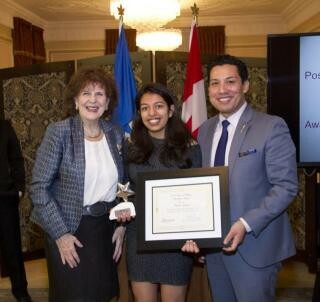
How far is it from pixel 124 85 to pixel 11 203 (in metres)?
1.22

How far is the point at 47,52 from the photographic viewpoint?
862 centimetres

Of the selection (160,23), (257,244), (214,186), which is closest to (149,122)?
(214,186)

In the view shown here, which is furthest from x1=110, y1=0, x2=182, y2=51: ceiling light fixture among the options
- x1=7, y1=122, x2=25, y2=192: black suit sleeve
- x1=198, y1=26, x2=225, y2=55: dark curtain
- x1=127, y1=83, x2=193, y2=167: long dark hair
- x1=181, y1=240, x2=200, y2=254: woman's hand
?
x1=181, y1=240, x2=200, y2=254: woman's hand

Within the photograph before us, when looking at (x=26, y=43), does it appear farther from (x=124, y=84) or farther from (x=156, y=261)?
(x=156, y=261)

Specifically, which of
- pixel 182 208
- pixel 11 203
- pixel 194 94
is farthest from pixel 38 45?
pixel 182 208

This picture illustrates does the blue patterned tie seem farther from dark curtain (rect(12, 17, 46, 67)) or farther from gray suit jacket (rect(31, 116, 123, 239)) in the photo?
dark curtain (rect(12, 17, 46, 67))

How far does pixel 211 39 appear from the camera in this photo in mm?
8180

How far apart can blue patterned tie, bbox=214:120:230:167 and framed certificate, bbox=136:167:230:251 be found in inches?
5.0

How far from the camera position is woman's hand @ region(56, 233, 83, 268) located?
2002mm

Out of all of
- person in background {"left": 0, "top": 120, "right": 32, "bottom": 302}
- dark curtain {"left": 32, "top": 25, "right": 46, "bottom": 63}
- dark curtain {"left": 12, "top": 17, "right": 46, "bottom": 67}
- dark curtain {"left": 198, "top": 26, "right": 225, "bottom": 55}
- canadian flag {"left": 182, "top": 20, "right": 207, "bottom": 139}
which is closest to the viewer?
person in background {"left": 0, "top": 120, "right": 32, "bottom": 302}

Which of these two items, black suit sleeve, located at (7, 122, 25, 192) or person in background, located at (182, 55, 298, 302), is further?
black suit sleeve, located at (7, 122, 25, 192)

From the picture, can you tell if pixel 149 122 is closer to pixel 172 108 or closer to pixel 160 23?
pixel 172 108

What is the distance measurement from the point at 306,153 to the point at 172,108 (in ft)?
2.81

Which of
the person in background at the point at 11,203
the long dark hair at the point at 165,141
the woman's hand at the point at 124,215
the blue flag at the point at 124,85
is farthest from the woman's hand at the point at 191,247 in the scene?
the person in background at the point at 11,203
